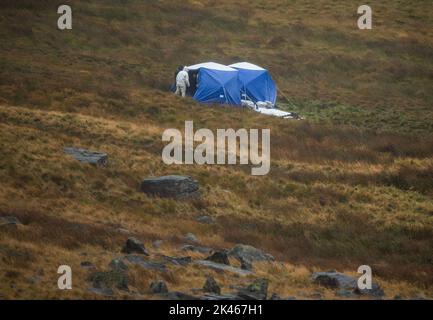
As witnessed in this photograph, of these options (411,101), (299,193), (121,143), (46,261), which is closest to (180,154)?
(121,143)

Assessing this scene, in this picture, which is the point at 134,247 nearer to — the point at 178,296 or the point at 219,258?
the point at 219,258

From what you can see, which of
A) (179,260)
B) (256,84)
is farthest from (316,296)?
(256,84)

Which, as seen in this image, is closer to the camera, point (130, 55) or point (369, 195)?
point (369, 195)

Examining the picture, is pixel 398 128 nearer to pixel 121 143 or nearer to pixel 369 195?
pixel 369 195

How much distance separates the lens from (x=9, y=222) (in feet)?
73.0

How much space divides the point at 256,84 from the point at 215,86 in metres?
3.96

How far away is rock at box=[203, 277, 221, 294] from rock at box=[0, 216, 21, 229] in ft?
20.0

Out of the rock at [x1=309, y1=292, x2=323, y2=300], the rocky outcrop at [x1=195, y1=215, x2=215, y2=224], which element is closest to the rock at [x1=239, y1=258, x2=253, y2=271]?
the rock at [x1=309, y1=292, x2=323, y2=300]

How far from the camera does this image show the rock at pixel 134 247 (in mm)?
21770

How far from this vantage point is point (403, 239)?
1113 inches

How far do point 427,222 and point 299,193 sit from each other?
5.21 metres

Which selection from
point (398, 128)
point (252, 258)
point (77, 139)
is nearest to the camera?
point (252, 258)

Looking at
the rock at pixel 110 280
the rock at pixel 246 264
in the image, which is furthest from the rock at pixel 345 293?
the rock at pixel 110 280

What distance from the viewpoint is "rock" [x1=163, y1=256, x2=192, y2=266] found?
21395mm
